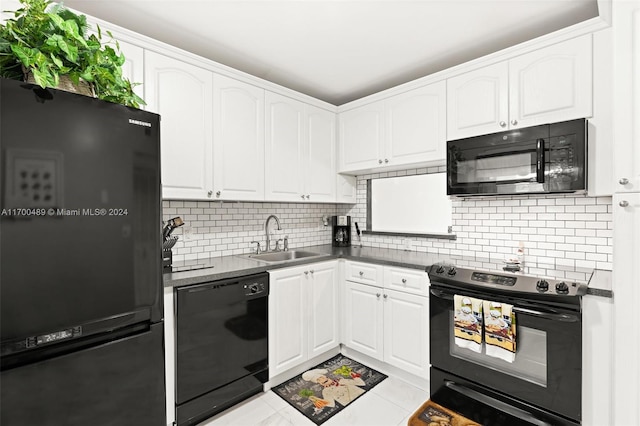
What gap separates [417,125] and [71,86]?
228cm

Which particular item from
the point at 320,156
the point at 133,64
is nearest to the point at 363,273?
the point at 320,156

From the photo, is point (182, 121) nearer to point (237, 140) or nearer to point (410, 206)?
point (237, 140)

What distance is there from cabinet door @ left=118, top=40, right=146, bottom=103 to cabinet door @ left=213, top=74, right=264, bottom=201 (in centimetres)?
48

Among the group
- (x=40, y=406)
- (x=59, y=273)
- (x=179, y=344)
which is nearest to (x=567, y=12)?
(x=59, y=273)

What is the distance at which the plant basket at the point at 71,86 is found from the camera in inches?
44.3

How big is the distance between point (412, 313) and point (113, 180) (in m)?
2.09

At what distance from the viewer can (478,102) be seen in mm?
2332

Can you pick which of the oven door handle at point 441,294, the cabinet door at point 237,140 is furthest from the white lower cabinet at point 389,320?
the cabinet door at point 237,140

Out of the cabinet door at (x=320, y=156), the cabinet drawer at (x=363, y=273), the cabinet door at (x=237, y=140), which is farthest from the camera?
the cabinet door at (x=320, y=156)

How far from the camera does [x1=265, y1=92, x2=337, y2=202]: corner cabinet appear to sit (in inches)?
107

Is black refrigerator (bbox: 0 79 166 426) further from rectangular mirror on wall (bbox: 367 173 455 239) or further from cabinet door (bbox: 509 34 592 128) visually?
rectangular mirror on wall (bbox: 367 173 455 239)

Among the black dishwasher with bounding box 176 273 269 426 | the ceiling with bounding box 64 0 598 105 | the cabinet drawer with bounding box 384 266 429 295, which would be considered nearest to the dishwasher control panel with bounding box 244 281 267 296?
the black dishwasher with bounding box 176 273 269 426

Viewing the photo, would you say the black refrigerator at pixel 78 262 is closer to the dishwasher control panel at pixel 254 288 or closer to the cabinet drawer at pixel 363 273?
the dishwasher control panel at pixel 254 288

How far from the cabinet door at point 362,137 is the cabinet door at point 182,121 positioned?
1379 mm
